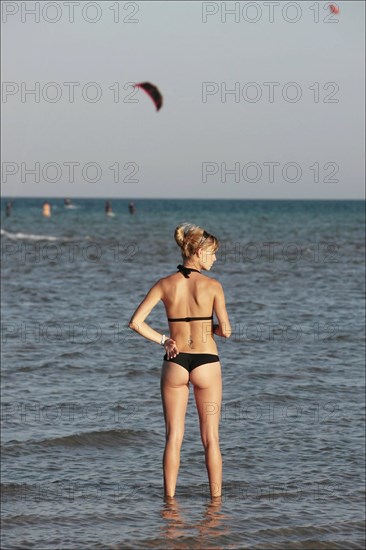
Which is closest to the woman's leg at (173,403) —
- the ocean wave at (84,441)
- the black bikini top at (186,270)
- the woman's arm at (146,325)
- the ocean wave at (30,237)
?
the woman's arm at (146,325)

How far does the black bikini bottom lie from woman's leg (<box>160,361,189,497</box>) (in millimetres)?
34

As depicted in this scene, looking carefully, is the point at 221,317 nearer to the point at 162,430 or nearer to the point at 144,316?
the point at 144,316

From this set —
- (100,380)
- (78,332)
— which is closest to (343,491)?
(100,380)

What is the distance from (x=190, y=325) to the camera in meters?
7.40

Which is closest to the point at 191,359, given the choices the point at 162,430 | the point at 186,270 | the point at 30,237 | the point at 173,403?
the point at 173,403

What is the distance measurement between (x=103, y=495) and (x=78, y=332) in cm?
1004

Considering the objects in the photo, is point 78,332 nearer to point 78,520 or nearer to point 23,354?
point 23,354

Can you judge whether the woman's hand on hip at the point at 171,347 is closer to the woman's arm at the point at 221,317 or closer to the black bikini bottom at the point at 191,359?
the black bikini bottom at the point at 191,359

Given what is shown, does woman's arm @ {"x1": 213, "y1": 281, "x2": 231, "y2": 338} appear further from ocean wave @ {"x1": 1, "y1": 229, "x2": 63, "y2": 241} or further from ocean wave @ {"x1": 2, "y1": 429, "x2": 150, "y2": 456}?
ocean wave @ {"x1": 1, "y1": 229, "x2": 63, "y2": 241}

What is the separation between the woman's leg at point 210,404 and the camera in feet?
24.7

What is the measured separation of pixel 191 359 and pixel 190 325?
0.25 metres

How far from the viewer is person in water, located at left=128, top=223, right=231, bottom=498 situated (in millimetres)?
7207

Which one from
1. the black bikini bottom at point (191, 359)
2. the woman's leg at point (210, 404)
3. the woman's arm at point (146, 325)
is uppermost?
the woman's arm at point (146, 325)

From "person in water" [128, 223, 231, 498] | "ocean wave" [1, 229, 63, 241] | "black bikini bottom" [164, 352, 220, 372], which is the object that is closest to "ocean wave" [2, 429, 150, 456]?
"person in water" [128, 223, 231, 498]
